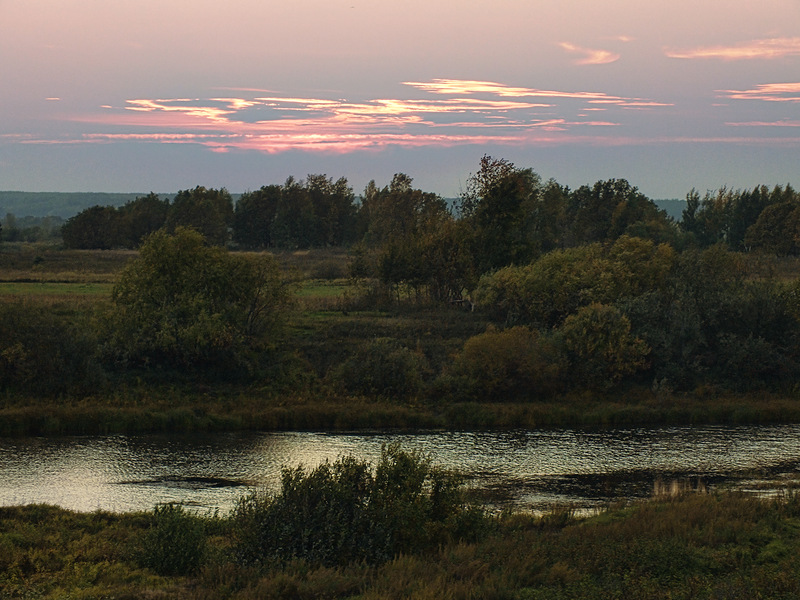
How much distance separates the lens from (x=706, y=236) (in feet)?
424

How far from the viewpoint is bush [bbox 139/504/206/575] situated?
57.4 feet

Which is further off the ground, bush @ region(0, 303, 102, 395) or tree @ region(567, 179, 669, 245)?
tree @ region(567, 179, 669, 245)

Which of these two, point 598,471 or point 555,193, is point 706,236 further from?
point 598,471

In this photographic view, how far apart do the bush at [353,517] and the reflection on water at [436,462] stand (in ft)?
25.5

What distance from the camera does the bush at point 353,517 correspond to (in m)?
17.5

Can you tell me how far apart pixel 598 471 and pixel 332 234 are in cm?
10590

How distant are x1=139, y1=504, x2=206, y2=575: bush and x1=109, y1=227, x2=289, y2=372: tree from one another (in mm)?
25876

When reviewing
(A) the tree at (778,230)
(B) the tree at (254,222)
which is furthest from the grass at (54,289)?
(A) the tree at (778,230)

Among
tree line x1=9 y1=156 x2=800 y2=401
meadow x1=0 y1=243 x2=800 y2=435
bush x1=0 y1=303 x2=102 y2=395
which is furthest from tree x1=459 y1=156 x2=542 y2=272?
bush x1=0 y1=303 x2=102 y2=395

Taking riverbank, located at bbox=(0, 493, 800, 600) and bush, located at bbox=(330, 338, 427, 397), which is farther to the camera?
bush, located at bbox=(330, 338, 427, 397)

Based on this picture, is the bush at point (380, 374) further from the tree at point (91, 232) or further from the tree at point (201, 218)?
the tree at point (91, 232)

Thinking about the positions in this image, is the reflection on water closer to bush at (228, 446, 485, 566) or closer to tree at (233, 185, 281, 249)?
bush at (228, 446, 485, 566)

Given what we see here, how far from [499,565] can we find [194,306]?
31.3m

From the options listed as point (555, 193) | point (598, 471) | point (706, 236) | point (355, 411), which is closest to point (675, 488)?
point (598, 471)
